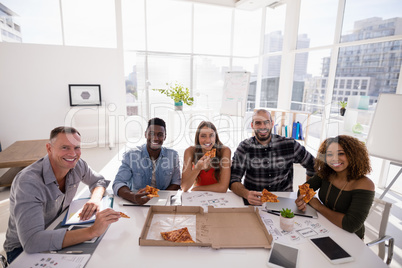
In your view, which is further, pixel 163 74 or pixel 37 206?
pixel 163 74

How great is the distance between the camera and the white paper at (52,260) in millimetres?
1116

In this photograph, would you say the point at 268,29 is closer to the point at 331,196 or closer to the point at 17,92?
the point at 331,196

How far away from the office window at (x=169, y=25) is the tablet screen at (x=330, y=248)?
622 centimetres

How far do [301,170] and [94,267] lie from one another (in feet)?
9.36

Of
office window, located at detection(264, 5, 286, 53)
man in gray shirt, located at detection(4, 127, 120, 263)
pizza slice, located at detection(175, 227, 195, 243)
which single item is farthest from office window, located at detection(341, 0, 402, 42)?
man in gray shirt, located at detection(4, 127, 120, 263)

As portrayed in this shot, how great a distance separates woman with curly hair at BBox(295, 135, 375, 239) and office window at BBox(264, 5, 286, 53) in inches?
202

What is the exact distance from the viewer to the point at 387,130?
10.2 ft

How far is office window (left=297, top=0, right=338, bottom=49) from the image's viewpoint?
4.75m

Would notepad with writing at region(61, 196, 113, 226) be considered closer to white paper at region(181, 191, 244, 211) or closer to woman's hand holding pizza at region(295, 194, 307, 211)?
white paper at region(181, 191, 244, 211)

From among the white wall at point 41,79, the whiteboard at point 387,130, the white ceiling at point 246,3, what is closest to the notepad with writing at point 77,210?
the whiteboard at point 387,130

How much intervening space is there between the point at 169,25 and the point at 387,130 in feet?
18.0

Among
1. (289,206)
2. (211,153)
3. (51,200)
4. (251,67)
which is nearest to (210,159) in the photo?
(211,153)

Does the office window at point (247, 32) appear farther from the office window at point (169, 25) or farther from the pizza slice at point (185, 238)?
the pizza slice at point (185, 238)

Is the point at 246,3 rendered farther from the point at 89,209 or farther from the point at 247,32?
the point at 89,209
